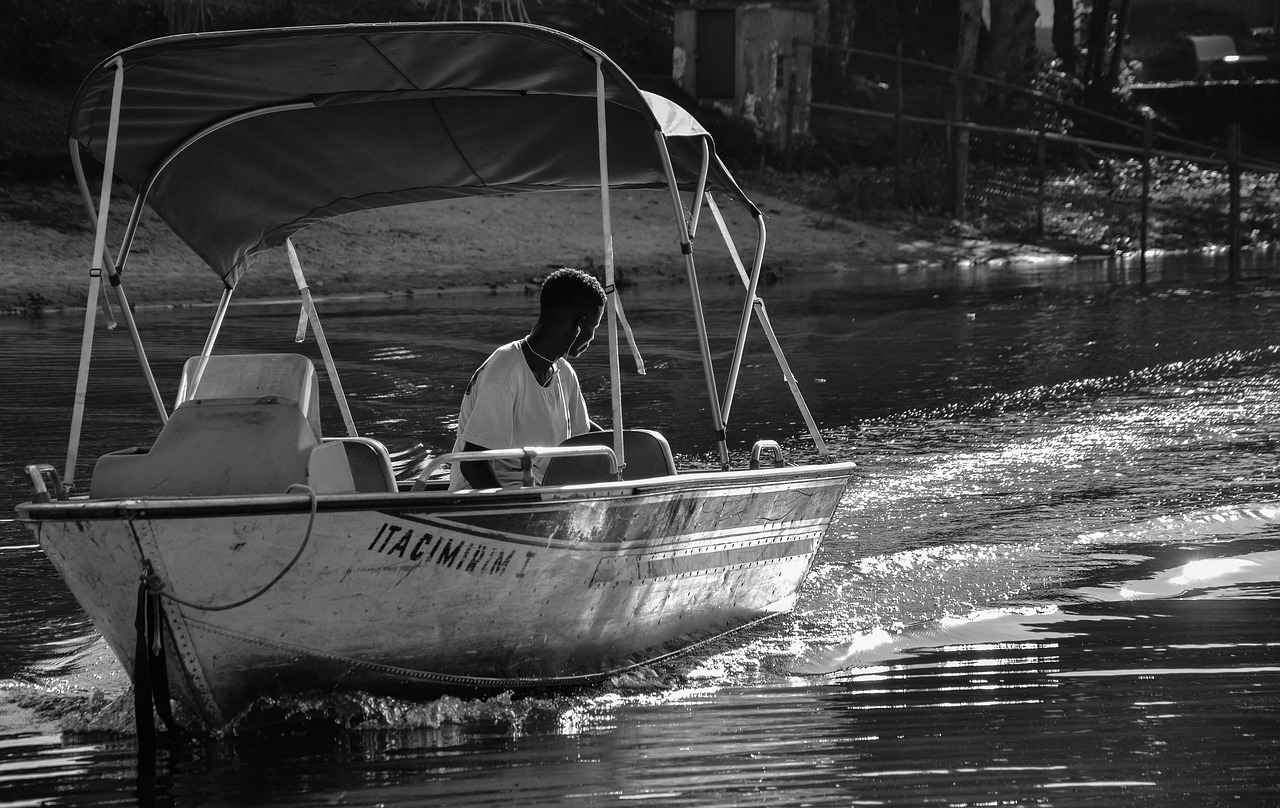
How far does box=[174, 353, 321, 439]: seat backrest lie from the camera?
5426 millimetres

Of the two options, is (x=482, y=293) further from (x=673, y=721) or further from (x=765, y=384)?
(x=673, y=721)

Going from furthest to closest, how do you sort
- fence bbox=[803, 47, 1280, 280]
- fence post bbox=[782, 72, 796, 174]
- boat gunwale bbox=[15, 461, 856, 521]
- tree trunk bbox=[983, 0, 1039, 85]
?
tree trunk bbox=[983, 0, 1039, 85]
fence post bbox=[782, 72, 796, 174]
fence bbox=[803, 47, 1280, 280]
boat gunwale bbox=[15, 461, 856, 521]

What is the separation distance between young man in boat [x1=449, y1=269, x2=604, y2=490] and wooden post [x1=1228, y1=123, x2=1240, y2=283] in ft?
57.0

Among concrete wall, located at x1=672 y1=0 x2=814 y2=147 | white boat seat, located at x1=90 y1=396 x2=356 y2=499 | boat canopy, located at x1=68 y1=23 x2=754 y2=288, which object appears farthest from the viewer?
concrete wall, located at x1=672 y1=0 x2=814 y2=147

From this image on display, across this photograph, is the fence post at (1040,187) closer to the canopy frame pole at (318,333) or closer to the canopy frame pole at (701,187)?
the canopy frame pole at (318,333)

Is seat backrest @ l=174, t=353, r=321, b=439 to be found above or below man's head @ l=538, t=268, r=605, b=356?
below

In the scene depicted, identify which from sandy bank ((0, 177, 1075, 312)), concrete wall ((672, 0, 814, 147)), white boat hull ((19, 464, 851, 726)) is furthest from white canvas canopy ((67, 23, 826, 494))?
concrete wall ((672, 0, 814, 147))

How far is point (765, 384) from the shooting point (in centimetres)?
1309

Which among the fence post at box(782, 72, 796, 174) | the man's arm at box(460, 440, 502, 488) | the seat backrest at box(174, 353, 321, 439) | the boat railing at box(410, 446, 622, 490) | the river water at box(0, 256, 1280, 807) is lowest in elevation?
the river water at box(0, 256, 1280, 807)

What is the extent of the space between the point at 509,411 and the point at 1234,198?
1941 centimetres

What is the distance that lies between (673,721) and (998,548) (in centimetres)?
323

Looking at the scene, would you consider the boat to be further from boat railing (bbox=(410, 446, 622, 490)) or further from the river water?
the river water

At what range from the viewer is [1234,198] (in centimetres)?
2284

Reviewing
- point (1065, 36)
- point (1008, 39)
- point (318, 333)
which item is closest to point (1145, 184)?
point (1008, 39)
